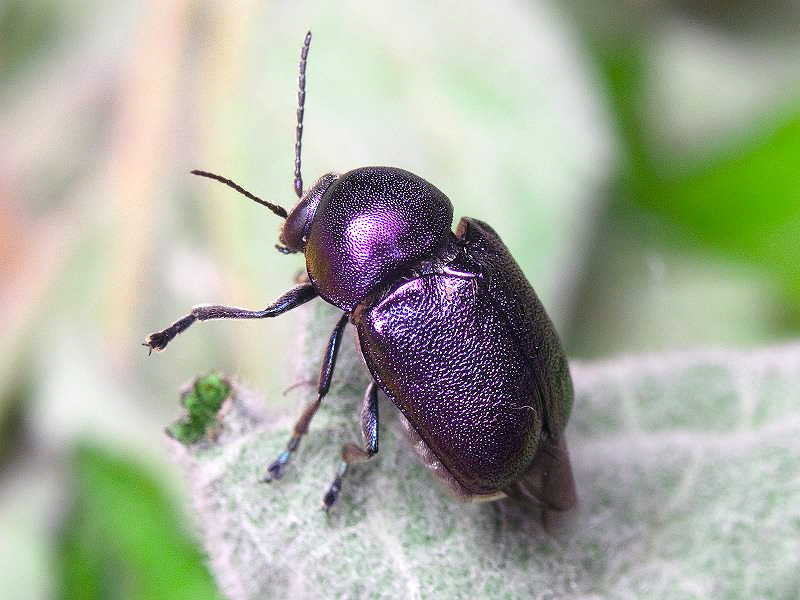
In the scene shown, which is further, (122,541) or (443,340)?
(122,541)

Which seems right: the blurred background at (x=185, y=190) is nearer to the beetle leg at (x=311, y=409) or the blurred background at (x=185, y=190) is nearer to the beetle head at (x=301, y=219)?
the beetle head at (x=301, y=219)

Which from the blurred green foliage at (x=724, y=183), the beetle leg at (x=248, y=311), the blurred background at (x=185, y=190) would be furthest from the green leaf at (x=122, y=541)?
the blurred green foliage at (x=724, y=183)

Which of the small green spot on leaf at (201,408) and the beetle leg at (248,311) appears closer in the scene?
the small green spot on leaf at (201,408)

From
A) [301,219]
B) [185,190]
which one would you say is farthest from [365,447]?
[185,190]

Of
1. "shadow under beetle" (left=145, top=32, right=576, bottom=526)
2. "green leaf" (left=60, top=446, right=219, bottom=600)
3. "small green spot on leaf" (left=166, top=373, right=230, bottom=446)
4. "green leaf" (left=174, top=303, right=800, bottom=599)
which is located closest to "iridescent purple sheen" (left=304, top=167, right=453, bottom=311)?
"shadow under beetle" (left=145, top=32, right=576, bottom=526)

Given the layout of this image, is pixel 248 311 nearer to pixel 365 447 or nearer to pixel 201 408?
pixel 201 408

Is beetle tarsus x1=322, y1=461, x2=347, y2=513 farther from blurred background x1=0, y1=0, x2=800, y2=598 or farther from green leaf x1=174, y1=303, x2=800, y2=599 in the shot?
blurred background x1=0, y1=0, x2=800, y2=598

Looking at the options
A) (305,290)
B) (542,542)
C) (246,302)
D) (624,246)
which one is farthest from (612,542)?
(624,246)
